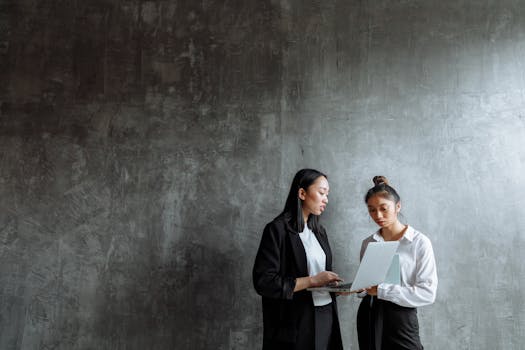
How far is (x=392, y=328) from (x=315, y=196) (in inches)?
33.5

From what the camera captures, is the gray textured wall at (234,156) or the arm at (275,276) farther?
the gray textured wall at (234,156)

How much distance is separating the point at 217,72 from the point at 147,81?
0.60 metres

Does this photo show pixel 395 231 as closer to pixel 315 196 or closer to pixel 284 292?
pixel 315 196

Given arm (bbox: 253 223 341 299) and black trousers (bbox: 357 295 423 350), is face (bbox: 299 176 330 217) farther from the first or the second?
black trousers (bbox: 357 295 423 350)

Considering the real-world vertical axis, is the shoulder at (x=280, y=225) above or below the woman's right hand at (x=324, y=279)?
above

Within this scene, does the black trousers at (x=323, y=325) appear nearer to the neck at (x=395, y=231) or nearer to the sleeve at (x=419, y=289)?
the sleeve at (x=419, y=289)

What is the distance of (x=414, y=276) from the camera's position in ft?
8.26

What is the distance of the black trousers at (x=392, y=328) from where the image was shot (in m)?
2.43

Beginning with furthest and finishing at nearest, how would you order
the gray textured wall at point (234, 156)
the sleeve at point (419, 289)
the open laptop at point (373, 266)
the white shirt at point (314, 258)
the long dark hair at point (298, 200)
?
the gray textured wall at point (234, 156), the long dark hair at point (298, 200), the white shirt at point (314, 258), the sleeve at point (419, 289), the open laptop at point (373, 266)

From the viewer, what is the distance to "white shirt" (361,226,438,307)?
7.95ft

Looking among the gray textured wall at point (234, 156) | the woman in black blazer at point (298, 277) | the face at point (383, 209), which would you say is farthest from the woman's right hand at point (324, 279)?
the gray textured wall at point (234, 156)

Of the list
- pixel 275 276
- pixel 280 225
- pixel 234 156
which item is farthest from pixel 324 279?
pixel 234 156

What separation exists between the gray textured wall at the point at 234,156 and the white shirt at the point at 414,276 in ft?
2.69

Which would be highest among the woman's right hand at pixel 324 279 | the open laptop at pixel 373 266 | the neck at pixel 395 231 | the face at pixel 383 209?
the face at pixel 383 209
